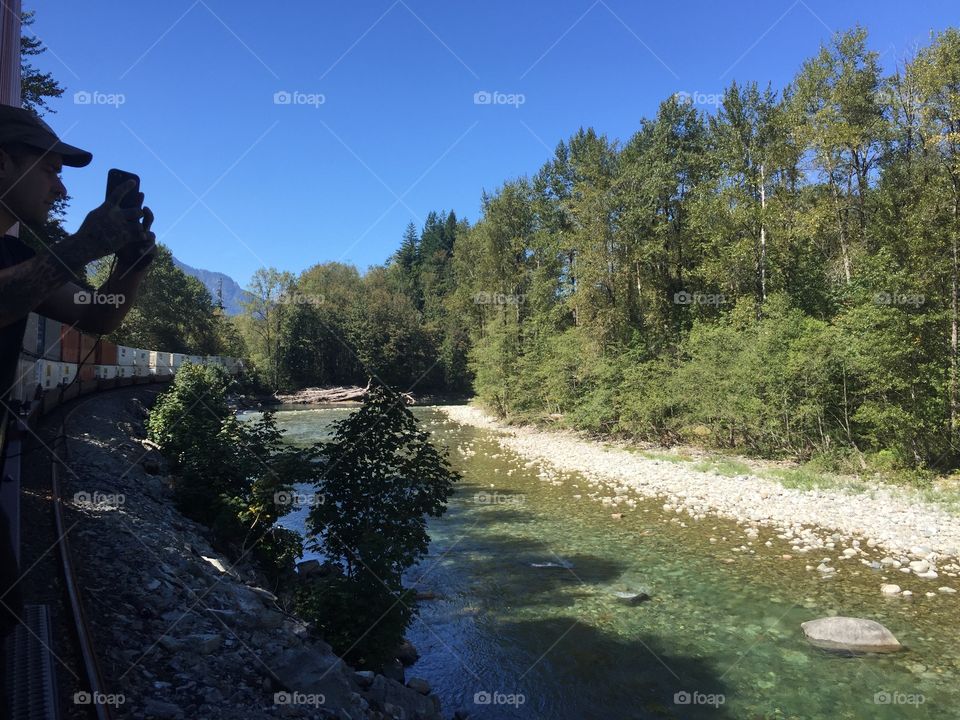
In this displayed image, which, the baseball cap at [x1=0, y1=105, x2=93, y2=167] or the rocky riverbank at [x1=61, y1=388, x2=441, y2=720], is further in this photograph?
the rocky riverbank at [x1=61, y1=388, x2=441, y2=720]

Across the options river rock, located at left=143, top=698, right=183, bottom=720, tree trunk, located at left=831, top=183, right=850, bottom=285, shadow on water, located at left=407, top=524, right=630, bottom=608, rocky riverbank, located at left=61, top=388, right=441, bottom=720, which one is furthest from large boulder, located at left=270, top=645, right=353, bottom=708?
tree trunk, located at left=831, top=183, right=850, bottom=285

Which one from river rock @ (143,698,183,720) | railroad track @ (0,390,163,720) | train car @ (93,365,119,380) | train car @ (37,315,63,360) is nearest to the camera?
railroad track @ (0,390,163,720)

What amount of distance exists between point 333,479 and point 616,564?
657 cm

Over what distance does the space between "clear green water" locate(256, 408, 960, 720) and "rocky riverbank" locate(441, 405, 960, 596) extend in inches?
11.2

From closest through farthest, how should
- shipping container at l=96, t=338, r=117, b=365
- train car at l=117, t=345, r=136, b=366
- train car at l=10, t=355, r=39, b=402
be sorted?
train car at l=10, t=355, r=39, b=402 → shipping container at l=96, t=338, r=117, b=365 → train car at l=117, t=345, r=136, b=366

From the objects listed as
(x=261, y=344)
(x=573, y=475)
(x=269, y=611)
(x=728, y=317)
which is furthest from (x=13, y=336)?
(x=261, y=344)

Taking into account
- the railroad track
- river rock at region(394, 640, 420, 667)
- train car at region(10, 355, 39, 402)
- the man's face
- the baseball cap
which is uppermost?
the baseball cap

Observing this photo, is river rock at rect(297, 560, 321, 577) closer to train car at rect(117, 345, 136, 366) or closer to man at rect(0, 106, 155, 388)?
man at rect(0, 106, 155, 388)

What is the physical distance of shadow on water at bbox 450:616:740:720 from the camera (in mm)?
6641

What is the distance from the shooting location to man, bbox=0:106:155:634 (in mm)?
1762

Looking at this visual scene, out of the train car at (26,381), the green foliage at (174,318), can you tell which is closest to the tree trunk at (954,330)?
the train car at (26,381)

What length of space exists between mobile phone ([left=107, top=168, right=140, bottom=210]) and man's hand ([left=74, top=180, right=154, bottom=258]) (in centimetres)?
4

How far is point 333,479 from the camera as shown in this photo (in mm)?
7629

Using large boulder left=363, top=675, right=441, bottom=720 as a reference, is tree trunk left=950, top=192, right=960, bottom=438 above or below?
above
